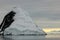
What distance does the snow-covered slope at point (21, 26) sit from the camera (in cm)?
9075

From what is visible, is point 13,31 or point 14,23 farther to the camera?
point 14,23

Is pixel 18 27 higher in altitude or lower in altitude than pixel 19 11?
lower

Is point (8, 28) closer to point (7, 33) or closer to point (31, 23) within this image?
point (7, 33)

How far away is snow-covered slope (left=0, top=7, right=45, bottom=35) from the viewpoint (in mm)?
Answer: 90750

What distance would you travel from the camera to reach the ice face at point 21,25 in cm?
9085

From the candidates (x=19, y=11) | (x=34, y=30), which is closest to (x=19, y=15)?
(x=19, y=11)

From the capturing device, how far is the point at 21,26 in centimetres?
9238

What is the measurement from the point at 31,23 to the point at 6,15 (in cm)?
885

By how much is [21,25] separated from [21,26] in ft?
2.28

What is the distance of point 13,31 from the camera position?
89.1m

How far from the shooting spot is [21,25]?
305 ft

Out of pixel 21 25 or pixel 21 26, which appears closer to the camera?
pixel 21 26

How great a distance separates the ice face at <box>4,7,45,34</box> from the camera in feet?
298

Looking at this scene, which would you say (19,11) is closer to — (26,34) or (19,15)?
(19,15)
